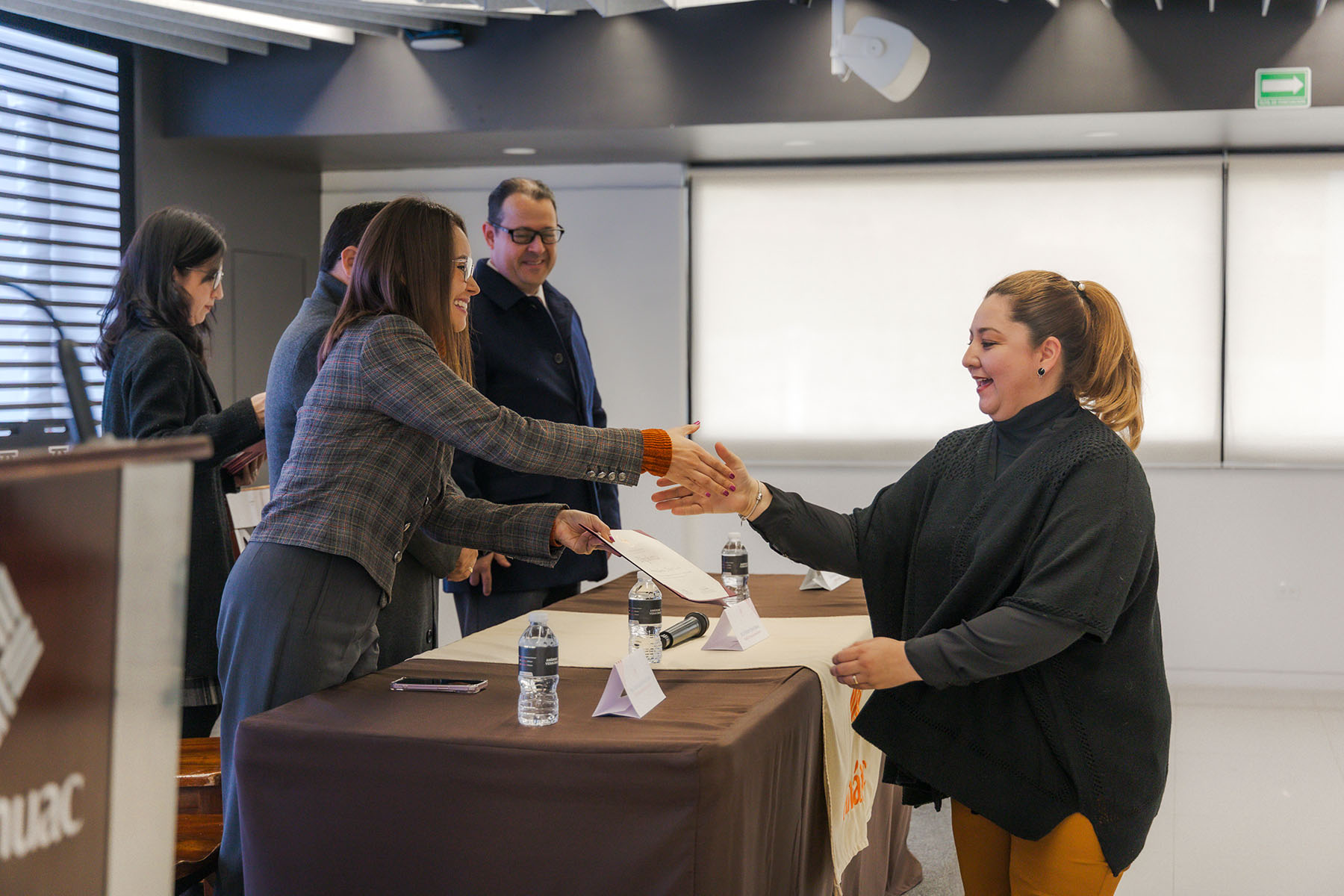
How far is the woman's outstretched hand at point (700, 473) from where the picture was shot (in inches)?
87.0

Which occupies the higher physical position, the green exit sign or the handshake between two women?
the green exit sign

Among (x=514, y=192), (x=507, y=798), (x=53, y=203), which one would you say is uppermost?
(x=53, y=203)

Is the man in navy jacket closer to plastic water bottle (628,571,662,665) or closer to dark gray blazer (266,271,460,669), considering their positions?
dark gray blazer (266,271,460,669)

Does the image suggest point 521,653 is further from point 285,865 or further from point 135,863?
point 135,863

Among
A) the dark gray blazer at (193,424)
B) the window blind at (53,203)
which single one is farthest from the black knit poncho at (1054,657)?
the window blind at (53,203)

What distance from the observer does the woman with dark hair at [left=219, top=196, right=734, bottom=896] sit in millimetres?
1868

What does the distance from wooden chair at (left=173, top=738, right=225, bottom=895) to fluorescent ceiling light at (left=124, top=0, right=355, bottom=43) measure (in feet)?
7.76

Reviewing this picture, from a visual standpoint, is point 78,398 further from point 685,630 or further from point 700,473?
point 685,630

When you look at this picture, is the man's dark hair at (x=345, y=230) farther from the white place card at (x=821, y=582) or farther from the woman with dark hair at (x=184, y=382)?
the white place card at (x=821, y=582)

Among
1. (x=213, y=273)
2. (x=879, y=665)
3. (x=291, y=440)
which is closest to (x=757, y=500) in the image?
(x=879, y=665)

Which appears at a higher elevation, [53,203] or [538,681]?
[53,203]

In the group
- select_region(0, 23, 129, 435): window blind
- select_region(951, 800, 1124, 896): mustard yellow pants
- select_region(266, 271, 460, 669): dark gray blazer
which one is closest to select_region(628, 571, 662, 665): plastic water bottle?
select_region(266, 271, 460, 669): dark gray blazer

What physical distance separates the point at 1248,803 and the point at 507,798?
10.4ft

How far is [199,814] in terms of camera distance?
2.35 m
